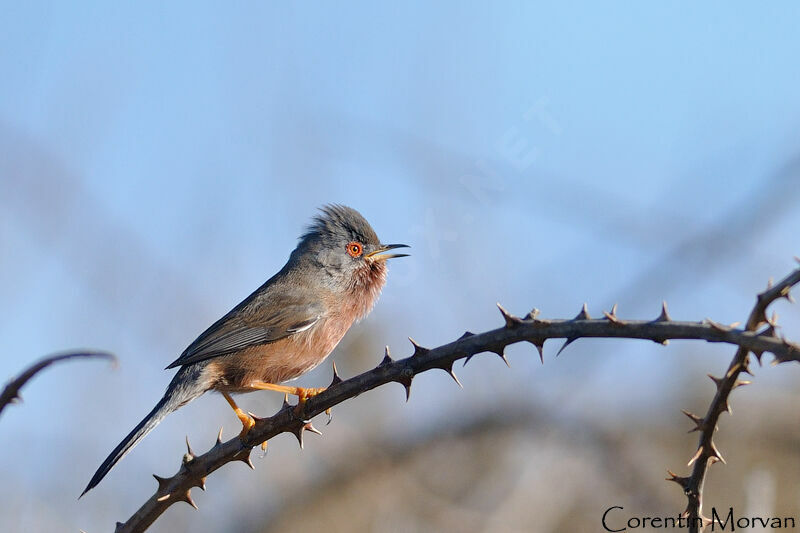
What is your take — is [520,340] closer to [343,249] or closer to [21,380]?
[21,380]

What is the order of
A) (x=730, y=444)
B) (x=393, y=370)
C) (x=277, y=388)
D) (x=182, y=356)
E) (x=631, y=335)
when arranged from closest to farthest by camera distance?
(x=631, y=335), (x=393, y=370), (x=277, y=388), (x=182, y=356), (x=730, y=444)

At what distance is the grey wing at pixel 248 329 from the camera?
4.94m

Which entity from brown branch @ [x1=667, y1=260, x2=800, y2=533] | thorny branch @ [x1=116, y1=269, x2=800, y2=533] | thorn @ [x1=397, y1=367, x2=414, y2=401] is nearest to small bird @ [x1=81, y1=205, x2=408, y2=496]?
thorny branch @ [x1=116, y1=269, x2=800, y2=533]

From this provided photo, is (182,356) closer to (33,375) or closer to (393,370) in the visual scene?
(393,370)

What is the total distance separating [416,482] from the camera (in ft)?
19.8

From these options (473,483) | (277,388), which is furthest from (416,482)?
(277,388)

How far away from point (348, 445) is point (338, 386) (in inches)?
163

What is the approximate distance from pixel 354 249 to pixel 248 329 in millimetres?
1064

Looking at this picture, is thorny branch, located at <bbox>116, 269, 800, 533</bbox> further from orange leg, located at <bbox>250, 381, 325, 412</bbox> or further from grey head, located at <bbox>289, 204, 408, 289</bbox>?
grey head, located at <bbox>289, 204, 408, 289</bbox>

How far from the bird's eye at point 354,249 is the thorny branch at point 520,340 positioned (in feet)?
10.7

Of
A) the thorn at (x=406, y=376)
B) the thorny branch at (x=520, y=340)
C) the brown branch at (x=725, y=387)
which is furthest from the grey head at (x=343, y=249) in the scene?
the brown branch at (x=725, y=387)

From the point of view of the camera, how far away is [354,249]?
5910 millimetres

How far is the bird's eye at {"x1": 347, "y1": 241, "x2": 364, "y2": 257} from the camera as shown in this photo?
5.89m

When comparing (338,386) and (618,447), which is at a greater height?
(618,447)
